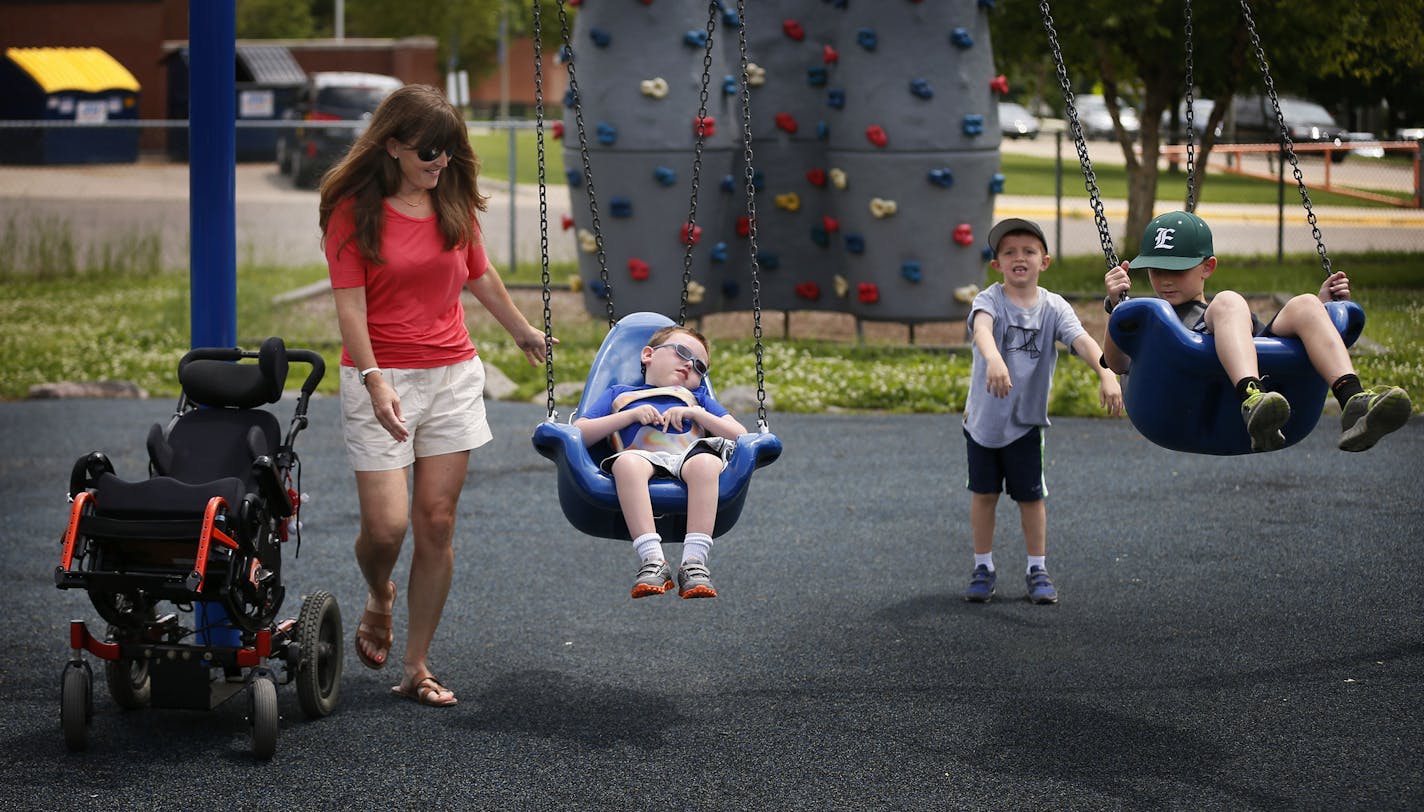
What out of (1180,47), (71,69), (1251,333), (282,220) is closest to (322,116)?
(71,69)

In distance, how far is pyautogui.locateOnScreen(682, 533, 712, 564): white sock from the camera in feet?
15.4

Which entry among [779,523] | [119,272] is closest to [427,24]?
[119,272]

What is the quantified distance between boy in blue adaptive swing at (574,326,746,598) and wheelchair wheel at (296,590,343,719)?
963mm

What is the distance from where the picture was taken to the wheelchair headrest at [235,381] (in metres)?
4.74

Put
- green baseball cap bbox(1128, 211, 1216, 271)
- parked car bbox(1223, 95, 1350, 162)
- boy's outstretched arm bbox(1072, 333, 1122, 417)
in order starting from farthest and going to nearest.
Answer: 1. parked car bbox(1223, 95, 1350, 162)
2. boy's outstretched arm bbox(1072, 333, 1122, 417)
3. green baseball cap bbox(1128, 211, 1216, 271)

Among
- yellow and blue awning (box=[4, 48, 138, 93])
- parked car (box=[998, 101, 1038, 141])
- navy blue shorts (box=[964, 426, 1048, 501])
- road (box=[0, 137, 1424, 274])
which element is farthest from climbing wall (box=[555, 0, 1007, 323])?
parked car (box=[998, 101, 1038, 141])

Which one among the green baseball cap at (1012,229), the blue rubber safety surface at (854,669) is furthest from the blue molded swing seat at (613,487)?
the green baseball cap at (1012,229)

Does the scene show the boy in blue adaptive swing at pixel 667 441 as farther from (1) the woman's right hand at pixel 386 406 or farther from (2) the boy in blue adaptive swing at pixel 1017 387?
(2) the boy in blue adaptive swing at pixel 1017 387

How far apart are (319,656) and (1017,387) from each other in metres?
2.71

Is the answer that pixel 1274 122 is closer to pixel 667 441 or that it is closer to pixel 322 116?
pixel 322 116

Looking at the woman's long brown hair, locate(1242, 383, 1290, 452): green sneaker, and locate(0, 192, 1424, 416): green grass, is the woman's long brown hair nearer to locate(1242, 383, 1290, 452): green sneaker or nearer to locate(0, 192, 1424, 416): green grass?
locate(1242, 383, 1290, 452): green sneaker

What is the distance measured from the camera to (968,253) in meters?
12.3

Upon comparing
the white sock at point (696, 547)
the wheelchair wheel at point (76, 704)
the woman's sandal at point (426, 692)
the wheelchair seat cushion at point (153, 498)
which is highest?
the wheelchair seat cushion at point (153, 498)

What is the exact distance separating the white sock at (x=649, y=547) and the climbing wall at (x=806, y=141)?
7.19m
